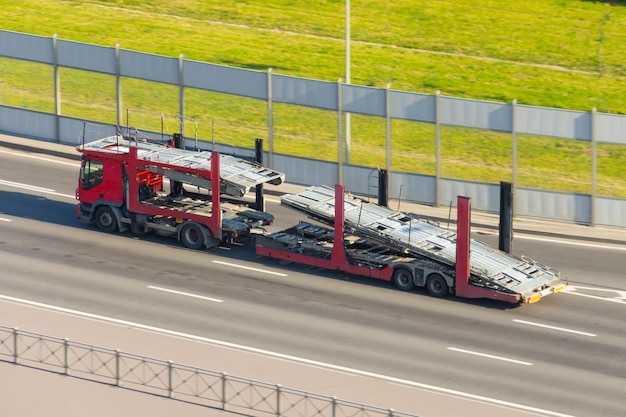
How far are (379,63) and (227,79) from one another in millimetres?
14713

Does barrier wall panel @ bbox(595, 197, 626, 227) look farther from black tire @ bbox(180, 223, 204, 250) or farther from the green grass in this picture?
black tire @ bbox(180, 223, 204, 250)

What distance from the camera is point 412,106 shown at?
44688 millimetres

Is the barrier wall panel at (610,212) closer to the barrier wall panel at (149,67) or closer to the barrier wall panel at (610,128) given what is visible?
the barrier wall panel at (610,128)

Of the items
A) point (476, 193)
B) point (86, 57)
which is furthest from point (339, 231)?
point (86, 57)

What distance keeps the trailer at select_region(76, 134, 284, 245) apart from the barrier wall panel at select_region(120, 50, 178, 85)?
6.34m

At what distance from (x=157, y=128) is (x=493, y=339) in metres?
20.8

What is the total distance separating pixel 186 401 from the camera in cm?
2867

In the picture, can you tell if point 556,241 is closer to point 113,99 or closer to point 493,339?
point 493,339

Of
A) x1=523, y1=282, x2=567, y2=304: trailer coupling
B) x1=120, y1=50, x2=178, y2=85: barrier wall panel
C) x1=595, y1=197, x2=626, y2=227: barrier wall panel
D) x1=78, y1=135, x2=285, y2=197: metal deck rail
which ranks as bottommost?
x1=523, y1=282, x2=567, y2=304: trailer coupling

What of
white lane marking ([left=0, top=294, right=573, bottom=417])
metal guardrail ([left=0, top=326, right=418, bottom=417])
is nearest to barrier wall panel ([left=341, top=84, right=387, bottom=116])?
white lane marking ([left=0, top=294, right=573, bottom=417])

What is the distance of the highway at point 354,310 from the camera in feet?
104

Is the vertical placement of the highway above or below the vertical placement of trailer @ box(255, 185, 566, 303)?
below

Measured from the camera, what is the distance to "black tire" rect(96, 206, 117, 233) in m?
41.1

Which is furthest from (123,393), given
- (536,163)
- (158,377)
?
(536,163)
